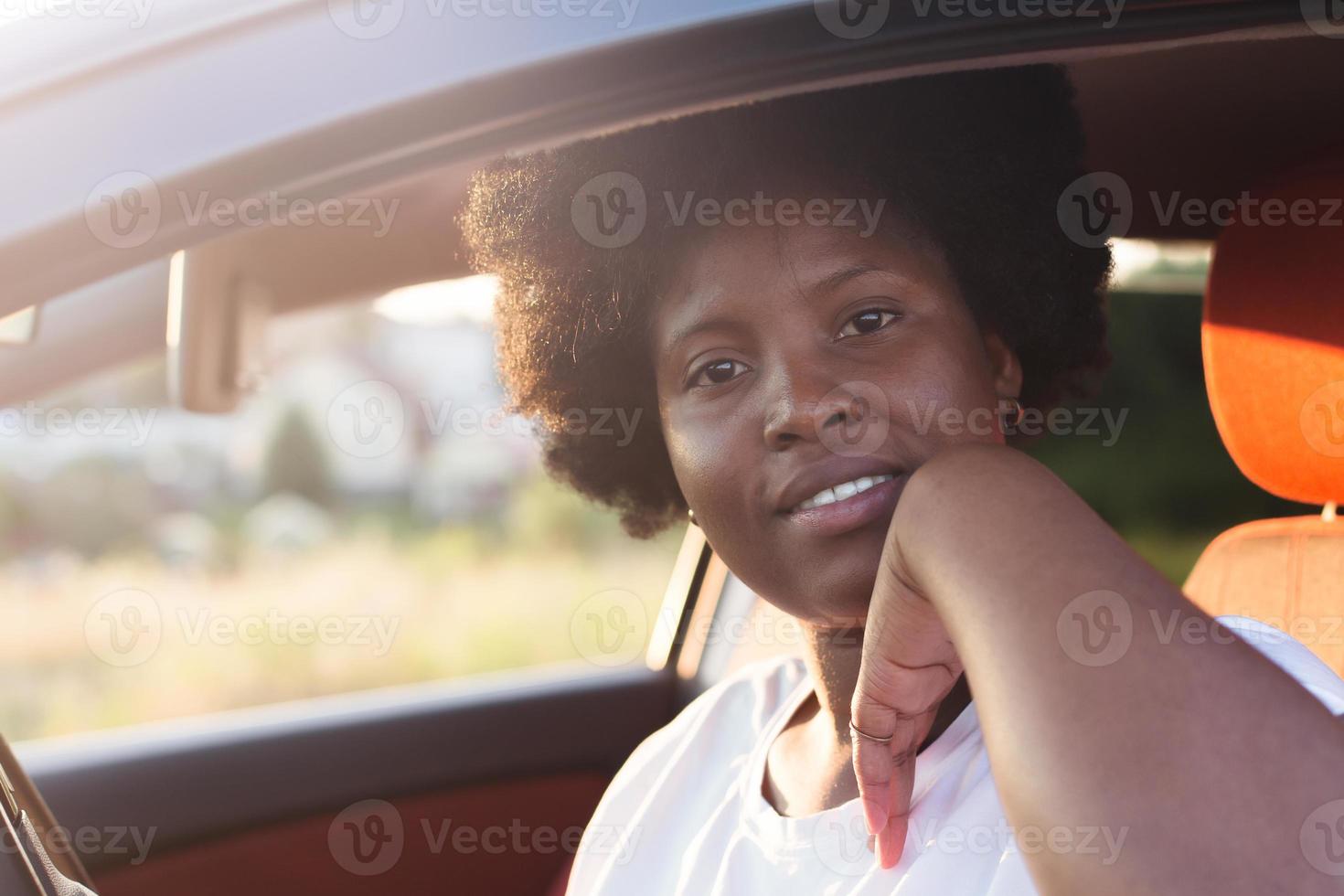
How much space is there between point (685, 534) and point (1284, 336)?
1.78 m

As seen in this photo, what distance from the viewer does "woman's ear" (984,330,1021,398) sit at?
1641 millimetres

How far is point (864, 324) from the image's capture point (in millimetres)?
1388

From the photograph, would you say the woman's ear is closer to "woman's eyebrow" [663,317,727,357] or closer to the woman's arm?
"woman's eyebrow" [663,317,727,357]

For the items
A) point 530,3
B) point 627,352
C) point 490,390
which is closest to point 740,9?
point 530,3

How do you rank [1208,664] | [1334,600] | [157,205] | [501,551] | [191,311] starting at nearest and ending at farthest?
1. [1208,664]
2. [157,205]
3. [1334,600]
4. [191,311]
5. [501,551]

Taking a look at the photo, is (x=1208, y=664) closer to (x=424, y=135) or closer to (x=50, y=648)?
(x=424, y=135)

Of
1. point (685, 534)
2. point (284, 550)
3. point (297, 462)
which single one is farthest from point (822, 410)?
point (297, 462)

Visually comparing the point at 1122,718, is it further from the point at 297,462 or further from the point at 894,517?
the point at 297,462

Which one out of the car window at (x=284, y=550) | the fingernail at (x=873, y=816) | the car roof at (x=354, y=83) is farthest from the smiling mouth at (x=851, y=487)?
the car window at (x=284, y=550)

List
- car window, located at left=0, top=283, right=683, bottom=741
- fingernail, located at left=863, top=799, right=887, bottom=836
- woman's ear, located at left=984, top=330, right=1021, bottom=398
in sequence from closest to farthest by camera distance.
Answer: fingernail, located at left=863, top=799, right=887, bottom=836 < woman's ear, located at left=984, top=330, right=1021, bottom=398 < car window, located at left=0, top=283, right=683, bottom=741

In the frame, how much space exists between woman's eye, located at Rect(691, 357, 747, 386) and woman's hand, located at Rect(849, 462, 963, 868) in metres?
0.41

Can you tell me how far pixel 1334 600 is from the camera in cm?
178

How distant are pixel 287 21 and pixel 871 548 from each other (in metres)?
0.80

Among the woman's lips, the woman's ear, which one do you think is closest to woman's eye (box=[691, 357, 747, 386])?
the woman's lips
